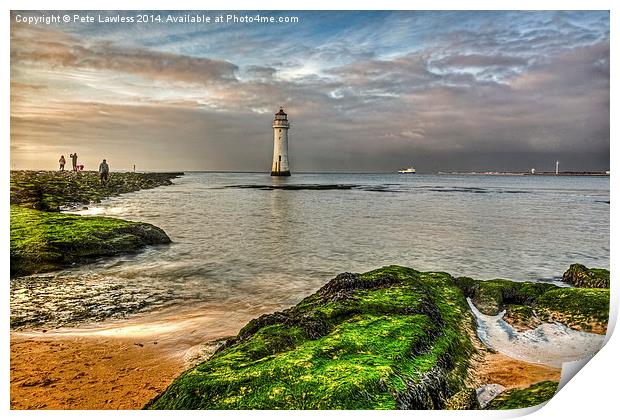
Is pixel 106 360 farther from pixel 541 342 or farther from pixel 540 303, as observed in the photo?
pixel 540 303

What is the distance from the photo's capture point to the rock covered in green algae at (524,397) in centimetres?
239

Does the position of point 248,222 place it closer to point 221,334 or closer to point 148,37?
point 148,37

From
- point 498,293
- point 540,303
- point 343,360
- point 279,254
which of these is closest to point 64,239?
point 279,254

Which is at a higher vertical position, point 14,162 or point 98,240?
point 14,162

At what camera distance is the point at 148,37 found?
454cm

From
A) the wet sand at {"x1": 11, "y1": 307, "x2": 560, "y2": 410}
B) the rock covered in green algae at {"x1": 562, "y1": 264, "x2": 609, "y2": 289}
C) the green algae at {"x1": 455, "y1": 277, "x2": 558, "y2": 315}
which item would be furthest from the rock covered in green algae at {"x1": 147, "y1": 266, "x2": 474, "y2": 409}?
the rock covered in green algae at {"x1": 562, "y1": 264, "x2": 609, "y2": 289}

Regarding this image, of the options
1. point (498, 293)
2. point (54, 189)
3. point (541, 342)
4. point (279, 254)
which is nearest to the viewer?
point (541, 342)

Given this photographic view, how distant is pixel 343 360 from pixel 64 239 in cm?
391

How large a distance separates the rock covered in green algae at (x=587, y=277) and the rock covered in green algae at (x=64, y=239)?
498 centimetres

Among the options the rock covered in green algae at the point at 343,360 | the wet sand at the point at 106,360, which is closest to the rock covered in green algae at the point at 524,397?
the rock covered in green algae at the point at 343,360

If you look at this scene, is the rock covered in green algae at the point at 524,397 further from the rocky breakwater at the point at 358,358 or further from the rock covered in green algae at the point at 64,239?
the rock covered in green algae at the point at 64,239

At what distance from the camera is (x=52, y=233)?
4.90 meters
